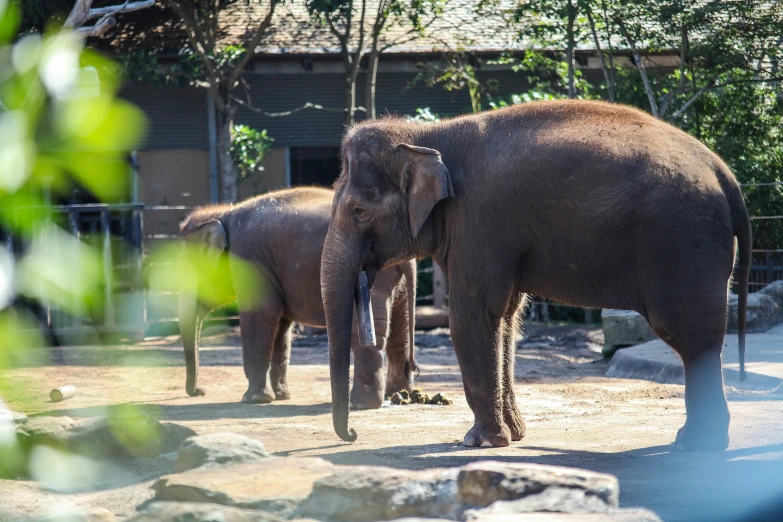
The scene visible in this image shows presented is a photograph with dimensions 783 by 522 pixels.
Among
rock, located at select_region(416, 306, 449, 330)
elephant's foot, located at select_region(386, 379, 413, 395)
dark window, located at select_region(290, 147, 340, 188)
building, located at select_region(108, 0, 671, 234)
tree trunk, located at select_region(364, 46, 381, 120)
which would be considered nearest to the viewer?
elephant's foot, located at select_region(386, 379, 413, 395)

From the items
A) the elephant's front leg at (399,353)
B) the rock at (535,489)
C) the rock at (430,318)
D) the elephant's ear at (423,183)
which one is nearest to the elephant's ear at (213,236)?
the elephant's front leg at (399,353)

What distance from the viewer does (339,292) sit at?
5969 millimetres

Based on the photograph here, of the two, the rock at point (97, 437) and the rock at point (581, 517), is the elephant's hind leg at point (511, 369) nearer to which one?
the rock at point (97, 437)

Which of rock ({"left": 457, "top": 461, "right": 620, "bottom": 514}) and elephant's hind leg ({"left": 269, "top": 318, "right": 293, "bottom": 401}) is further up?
rock ({"left": 457, "top": 461, "right": 620, "bottom": 514})

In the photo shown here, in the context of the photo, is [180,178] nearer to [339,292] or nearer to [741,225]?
[339,292]

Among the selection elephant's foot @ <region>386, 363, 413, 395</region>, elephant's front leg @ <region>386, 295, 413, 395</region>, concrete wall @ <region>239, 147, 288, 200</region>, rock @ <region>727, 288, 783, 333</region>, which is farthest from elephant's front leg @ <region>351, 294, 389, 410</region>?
concrete wall @ <region>239, 147, 288, 200</region>

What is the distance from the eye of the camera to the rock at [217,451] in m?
4.33

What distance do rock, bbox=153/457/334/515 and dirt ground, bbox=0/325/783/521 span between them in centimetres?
43

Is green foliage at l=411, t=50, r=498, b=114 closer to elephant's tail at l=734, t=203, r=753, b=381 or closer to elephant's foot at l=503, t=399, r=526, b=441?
elephant's foot at l=503, t=399, r=526, b=441

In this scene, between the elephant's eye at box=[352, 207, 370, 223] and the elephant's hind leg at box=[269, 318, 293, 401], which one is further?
the elephant's hind leg at box=[269, 318, 293, 401]

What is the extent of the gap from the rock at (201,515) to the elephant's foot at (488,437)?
2.29 meters

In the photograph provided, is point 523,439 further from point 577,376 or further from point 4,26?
point 4,26

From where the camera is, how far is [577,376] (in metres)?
9.94

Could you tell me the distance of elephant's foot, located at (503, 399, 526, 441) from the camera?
5969 millimetres
